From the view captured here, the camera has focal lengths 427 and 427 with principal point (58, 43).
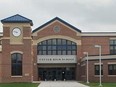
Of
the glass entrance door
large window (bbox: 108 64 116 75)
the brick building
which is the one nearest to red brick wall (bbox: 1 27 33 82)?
the brick building

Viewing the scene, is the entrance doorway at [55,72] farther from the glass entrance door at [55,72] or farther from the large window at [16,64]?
the large window at [16,64]

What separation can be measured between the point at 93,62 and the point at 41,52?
53.0ft

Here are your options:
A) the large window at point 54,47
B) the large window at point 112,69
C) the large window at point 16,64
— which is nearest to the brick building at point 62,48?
the large window at point 54,47

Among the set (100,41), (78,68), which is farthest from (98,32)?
(78,68)

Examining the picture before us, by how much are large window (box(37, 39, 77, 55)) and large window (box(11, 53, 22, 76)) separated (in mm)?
18861

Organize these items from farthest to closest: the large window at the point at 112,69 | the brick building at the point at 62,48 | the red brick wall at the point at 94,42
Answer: the red brick wall at the point at 94,42, the brick building at the point at 62,48, the large window at the point at 112,69

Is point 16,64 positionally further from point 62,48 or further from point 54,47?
point 62,48

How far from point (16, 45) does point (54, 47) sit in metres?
19.4

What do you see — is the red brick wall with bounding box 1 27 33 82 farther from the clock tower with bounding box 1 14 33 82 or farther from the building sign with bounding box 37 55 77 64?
the building sign with bounding box 37 55 77 64

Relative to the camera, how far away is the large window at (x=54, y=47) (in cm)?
8925

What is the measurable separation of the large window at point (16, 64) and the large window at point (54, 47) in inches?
743

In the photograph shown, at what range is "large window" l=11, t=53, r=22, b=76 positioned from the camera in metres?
69.8

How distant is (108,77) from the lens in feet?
244

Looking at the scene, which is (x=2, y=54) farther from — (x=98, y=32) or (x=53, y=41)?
(x=98, y=32)
